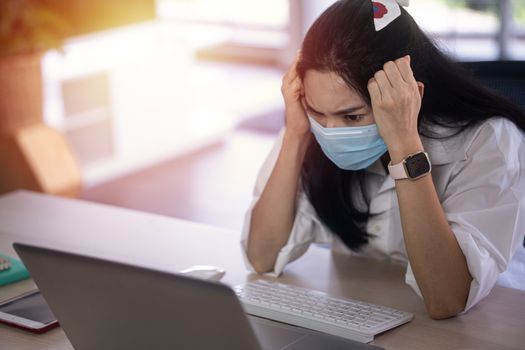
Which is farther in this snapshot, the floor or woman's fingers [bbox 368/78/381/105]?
the floor

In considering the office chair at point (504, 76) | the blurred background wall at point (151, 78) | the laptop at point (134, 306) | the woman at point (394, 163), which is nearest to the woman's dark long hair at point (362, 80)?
the woman at point (394, 163)

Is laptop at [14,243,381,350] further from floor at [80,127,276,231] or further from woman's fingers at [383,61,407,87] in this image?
floor at [80,127,276,231]

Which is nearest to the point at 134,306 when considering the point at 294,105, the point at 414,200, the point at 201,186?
the point at 414,200

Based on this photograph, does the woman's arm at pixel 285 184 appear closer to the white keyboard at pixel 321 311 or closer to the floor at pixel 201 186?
the white keyboard at pixel 321 311

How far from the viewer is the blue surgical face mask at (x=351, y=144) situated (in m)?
1.62

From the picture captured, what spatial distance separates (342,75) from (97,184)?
3144mm

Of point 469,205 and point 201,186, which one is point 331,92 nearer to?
point 469,205

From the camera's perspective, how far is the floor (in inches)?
163

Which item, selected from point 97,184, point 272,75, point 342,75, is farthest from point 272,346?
point 272,75

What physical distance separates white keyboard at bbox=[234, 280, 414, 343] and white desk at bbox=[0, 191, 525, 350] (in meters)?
0.03

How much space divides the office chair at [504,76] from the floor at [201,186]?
2.00 meters

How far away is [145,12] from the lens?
205 inches

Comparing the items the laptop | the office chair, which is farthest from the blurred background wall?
the laptop

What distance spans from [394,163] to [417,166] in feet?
0.13
